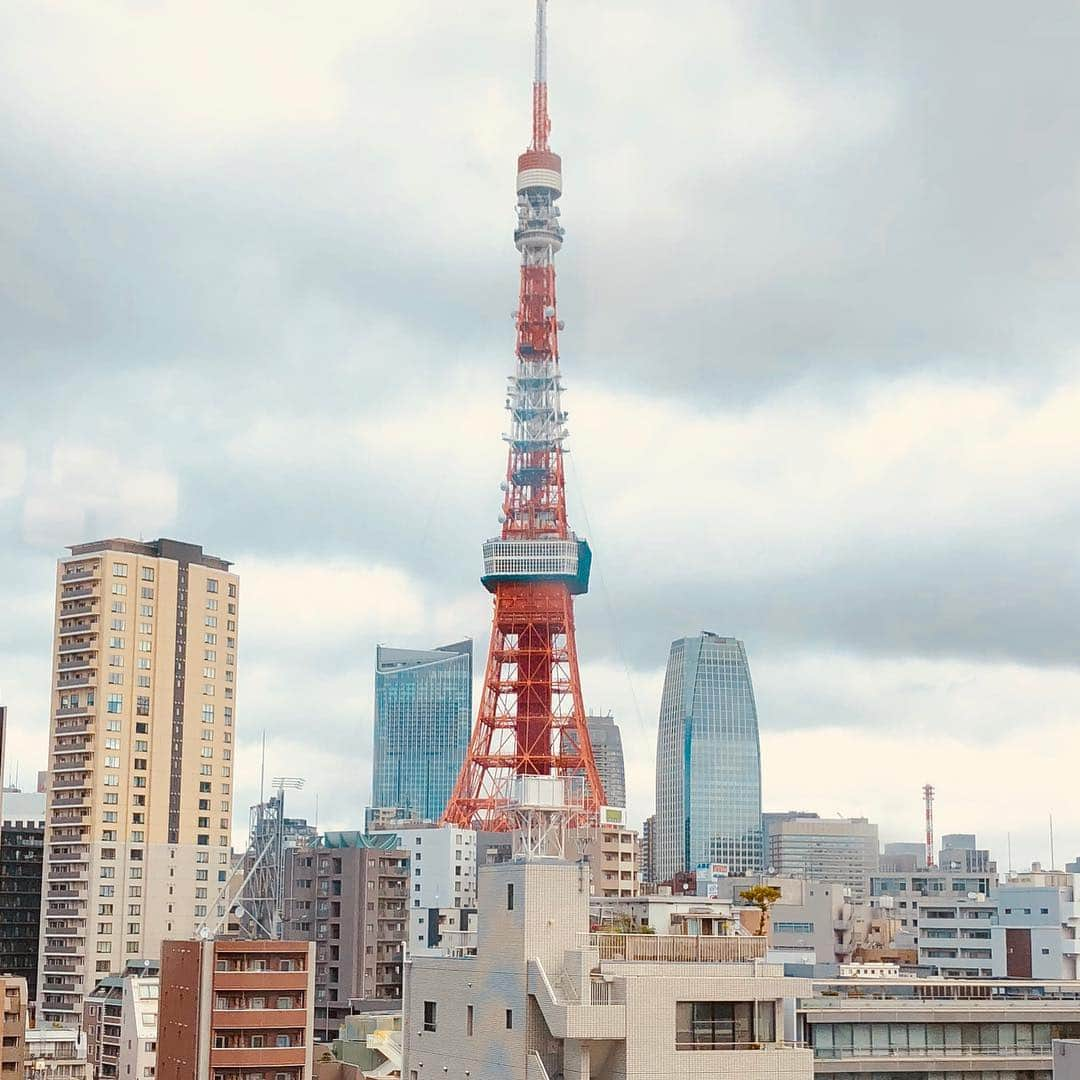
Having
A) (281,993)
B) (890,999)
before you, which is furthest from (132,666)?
(890,999)

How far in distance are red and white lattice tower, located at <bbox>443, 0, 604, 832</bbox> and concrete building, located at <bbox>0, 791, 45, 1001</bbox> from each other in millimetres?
21947

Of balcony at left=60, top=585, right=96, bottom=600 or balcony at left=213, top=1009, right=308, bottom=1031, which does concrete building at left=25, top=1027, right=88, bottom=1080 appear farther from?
balcony at left=60, top=585, right=96, bottom=600

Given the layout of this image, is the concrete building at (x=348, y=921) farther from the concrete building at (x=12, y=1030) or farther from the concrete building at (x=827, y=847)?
the concrete building at (x=827, y=847)

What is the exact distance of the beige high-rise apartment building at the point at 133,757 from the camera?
80562mm

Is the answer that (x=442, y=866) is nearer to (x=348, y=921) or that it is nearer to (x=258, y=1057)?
(x=348, y=921)

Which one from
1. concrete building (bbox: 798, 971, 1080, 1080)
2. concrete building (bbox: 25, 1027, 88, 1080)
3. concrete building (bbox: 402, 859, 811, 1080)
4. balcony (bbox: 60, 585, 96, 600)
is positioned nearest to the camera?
concrete building (bbox: 402, 859, 811, 1080)

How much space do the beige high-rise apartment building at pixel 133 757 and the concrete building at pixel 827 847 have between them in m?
108

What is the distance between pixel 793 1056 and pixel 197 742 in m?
61.7

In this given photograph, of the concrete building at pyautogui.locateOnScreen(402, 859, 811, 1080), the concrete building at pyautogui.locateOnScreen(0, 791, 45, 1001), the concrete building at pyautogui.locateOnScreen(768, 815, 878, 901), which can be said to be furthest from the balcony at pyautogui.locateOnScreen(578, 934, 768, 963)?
the concrete building at pyautogui.locateOnScreen(768, 815, 878, 901)

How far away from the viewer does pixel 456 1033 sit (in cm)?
2941

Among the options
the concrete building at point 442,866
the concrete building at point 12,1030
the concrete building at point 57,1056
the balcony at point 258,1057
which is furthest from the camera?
the concrete building at point 442,866

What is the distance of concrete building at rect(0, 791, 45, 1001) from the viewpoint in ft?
275

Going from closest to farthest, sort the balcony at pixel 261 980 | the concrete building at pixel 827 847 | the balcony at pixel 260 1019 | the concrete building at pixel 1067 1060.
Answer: the concrete building at pixel 1067 1060
the balcony at pixel 260 1019
the balcony at pixel 261 980
the concrete building at pixel 827 847

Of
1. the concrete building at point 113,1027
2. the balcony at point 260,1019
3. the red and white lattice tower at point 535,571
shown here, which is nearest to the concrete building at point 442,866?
the red and white lattice tower at point 535,571
